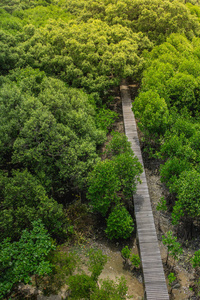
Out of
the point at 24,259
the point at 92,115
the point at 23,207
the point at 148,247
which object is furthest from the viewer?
the point at 92,115

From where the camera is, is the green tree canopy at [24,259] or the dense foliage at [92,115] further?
the dense foliage at [92,115]

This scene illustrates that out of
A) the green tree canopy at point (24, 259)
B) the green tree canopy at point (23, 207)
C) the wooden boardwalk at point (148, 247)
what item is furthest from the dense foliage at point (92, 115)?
the wooden boardwalk at point (148, 247)

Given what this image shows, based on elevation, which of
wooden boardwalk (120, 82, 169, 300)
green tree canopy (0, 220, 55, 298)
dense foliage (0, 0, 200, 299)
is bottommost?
wooden boardwalk (120, 82, 169, 300)

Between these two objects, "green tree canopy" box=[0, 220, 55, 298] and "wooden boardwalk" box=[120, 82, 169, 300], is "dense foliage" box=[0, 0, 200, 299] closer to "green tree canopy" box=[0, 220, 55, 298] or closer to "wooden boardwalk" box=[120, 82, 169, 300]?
"green tree canopy" box=[0, 220, 55, 298]

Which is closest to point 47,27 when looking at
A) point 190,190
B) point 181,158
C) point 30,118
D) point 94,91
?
point 94,91

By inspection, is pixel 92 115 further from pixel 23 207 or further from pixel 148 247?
pixel 148 247

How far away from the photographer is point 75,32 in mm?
31547

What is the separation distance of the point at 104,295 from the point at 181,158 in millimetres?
12125

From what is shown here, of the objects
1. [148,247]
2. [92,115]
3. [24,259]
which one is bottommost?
[148,247]

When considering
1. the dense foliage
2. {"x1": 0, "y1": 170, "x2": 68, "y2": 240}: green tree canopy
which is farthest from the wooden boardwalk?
{"x1": 0, "y1": 170, "x2": 68, "y2": 240}: green tree canopy

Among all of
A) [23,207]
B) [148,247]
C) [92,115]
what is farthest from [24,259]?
[92,115]

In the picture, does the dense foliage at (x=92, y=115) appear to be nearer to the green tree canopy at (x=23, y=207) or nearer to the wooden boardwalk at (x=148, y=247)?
the green tree canopy at (x=23, y=207)

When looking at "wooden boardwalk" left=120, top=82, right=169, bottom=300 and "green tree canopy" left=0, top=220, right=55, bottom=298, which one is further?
"wooden boardwalk" left=120, top=82, right=169, bottom=300

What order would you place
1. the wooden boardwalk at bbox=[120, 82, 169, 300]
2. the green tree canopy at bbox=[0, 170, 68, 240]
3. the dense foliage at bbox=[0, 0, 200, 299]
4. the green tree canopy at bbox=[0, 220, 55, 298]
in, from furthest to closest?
the dense foliage at bbox=[0, 0, 200, 299], the wooden boardwalk at bbox=[120, 82, 169, 300], the green tree canopy at bbox=[0, 170, 68, 240], the green tree canopy at bbox=[0, 220, 55, 298]
